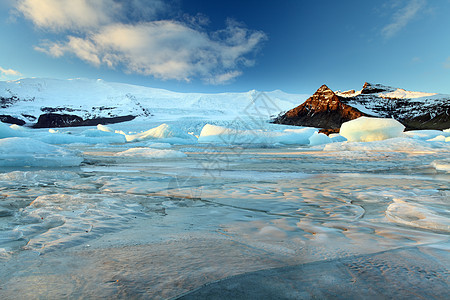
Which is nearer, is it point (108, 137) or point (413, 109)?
point (108, 137)

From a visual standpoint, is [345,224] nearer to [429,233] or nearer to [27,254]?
[429,233]

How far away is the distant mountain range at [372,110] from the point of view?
60438mm

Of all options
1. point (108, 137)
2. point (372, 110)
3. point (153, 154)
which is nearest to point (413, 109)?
point (372, 110)

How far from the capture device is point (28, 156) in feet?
20.0

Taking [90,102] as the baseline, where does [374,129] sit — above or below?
below

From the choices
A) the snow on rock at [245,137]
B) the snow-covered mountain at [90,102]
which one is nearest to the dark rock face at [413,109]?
the snow-covered mountain at [90,102]

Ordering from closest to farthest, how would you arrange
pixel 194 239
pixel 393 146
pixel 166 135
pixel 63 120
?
1. pixel 194 239
2. pixel 393 146
3. pixel 166 135
4. pixel 63 120

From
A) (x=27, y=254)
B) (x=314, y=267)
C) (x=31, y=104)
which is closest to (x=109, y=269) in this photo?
(x=27, y=254)

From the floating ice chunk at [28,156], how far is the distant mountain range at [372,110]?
205 feet

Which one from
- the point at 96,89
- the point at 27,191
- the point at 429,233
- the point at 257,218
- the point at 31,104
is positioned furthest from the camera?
the point at 96,89

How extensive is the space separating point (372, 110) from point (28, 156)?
255 feet

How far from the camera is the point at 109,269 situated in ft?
3.58

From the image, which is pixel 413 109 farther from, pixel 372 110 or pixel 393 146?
pixel 393 146

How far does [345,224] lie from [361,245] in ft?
1.54
